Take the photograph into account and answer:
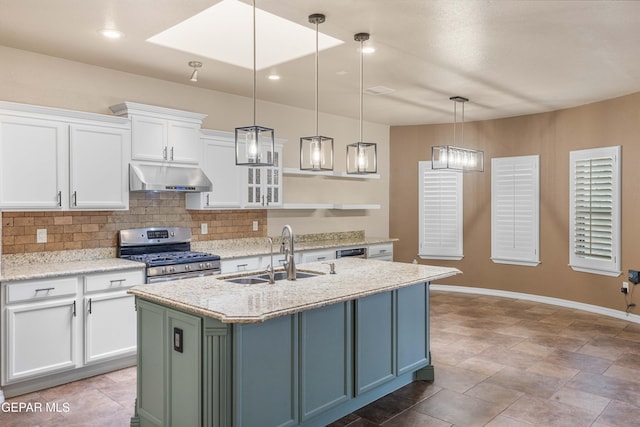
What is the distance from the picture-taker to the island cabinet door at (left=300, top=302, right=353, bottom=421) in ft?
9.37

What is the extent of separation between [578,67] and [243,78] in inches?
129

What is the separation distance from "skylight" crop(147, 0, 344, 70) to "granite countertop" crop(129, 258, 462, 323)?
1919 mm

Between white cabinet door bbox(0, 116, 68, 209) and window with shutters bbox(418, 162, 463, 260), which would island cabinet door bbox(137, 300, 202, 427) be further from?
window with shutters bbox(418, 162, 463, 260)

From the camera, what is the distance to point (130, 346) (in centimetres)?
412

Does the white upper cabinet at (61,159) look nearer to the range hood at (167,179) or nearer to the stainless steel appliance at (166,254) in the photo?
the range hood at (167,179)

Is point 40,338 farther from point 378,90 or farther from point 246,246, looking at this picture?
point 378,90

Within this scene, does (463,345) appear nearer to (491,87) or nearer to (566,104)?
(491,87)

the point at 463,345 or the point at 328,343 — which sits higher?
the point at 328,343

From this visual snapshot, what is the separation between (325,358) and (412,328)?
1010mm

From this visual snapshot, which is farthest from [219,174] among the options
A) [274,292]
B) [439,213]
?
[439,213]

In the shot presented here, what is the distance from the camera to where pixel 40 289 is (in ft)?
11.8

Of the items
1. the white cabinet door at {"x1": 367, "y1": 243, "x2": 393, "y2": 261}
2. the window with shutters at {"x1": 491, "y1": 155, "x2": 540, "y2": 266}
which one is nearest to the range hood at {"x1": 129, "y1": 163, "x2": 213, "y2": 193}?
the white cabinet door at {"x1": 367, "y1": 243, "x2": 393, "y2": 261}

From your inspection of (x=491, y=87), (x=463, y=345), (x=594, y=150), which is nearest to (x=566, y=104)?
(x=594, y=150)

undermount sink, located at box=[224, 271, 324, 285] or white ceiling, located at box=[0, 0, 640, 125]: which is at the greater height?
white ceiling, located at box=[0, 0, 640, 125]
